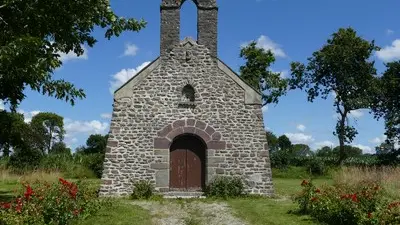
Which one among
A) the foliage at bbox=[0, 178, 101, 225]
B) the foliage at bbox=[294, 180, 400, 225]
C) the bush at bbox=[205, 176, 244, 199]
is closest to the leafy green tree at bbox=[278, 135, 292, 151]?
the bush at bbox=[205, 176, 244, 199]

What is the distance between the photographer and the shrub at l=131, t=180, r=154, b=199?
1520 cm

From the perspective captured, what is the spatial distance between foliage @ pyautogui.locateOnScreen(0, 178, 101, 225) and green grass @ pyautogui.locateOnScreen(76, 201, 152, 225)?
286 mm

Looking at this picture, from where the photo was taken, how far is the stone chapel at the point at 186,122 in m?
15.8

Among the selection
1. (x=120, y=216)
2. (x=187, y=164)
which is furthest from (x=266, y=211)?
(x=187, y=164)

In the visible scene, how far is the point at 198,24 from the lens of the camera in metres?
16.7

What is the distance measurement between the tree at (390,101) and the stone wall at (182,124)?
23108mm

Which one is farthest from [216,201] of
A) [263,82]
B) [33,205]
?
[263,82]

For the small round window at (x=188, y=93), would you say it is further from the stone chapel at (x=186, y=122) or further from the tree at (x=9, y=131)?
the tree at (x=9, y=131)

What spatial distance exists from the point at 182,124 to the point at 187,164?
1.52 m

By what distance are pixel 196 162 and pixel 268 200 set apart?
3.05 m

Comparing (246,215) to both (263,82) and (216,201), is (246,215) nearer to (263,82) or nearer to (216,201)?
(216,201)

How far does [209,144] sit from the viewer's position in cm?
1608

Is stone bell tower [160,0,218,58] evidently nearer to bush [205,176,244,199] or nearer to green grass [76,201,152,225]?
bush [205,176,244,199]

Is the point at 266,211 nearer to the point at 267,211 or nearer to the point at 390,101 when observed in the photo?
the point at 267,211
